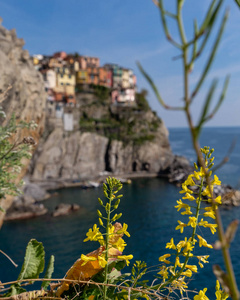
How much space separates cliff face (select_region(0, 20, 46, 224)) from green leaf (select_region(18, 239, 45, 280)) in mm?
4121

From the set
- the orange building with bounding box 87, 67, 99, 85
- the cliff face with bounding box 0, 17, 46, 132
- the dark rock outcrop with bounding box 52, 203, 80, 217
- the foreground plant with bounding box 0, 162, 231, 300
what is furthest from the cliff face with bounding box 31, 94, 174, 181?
the foreground plant with bounding box 0, 162, 231, 300

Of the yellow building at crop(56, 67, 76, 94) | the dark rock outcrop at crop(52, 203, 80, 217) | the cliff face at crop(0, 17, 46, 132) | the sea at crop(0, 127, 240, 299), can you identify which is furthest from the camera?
the yellow building at crop(56, 67, 76, 94)

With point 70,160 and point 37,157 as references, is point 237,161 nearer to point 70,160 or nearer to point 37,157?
point 70,160

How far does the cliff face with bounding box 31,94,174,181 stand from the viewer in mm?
53312

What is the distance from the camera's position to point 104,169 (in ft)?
189

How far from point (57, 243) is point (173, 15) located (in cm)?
2780

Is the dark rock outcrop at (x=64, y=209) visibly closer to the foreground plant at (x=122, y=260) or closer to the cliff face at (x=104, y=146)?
the cliff face at (x=104, y=146)

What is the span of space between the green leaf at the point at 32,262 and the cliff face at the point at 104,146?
4951 cm

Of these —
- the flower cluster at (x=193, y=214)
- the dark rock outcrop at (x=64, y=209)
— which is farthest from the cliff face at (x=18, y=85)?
the dark rock outcrop at (x=64, y=209)

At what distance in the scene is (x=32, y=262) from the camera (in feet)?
9.80

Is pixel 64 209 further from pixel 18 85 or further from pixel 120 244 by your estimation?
pixel 120 244

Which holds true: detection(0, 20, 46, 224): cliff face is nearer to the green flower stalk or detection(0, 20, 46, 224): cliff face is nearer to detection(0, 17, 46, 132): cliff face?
detection(0, 17, 46, 132): cliff face

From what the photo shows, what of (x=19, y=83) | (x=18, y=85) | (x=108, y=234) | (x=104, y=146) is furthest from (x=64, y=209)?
(x=108, y=234)

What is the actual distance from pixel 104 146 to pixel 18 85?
49.4 m
